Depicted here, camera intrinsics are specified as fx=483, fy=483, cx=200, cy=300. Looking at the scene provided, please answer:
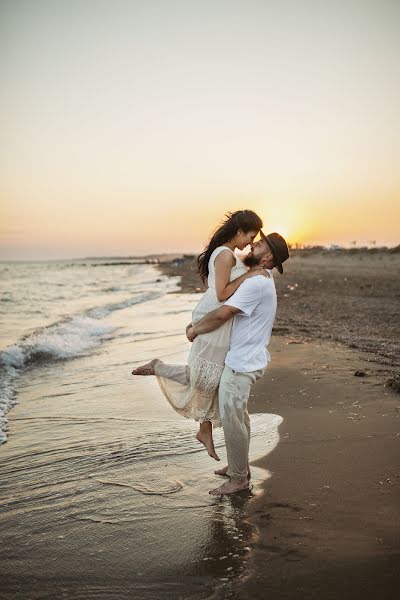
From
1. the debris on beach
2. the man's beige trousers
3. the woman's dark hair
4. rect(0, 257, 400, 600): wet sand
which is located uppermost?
the woman's dark hair

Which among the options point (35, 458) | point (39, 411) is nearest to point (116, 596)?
point (35, 458)

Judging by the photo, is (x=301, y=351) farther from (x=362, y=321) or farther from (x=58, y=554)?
(x=58, y=554)

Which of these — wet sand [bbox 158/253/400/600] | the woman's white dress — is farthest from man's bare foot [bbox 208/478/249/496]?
the woman's white dress

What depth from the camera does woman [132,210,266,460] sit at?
3.71m

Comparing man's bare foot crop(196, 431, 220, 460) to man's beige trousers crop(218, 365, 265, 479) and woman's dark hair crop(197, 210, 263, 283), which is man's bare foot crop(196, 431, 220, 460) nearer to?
man's beige trousers crop(218, 365, 265, 479)

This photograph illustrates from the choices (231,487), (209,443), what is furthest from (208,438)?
(231,487)

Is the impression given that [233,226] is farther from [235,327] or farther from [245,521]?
[245,521]

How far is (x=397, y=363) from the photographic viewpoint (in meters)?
7.17

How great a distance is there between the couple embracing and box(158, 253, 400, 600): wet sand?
1.60 feet

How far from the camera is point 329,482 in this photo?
147 inches

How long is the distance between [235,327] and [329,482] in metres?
1.39

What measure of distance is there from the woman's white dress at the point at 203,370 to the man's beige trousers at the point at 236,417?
0.50 feet

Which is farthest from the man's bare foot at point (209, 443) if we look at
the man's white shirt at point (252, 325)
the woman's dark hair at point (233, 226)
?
the woman's dark hair at point (233, 226)

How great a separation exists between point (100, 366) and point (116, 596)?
252 inches
